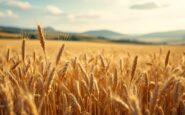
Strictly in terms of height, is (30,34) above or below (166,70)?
above

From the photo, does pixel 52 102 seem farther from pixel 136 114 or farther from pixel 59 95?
pixel 136 114

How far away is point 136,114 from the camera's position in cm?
97

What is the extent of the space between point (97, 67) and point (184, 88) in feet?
3.49

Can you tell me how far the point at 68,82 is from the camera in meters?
2.50

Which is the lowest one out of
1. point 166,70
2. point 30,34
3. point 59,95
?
point 59,95

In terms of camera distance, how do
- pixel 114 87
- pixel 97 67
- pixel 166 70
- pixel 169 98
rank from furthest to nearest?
pixel 97 67, pixel 166 70, pixel 169 98, pixel 114 87

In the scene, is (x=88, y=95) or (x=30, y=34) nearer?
(x=88, y=95)

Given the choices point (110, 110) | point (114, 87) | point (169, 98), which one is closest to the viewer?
point (110, 110)

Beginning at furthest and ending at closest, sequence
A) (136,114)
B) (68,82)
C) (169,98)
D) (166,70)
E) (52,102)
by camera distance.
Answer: (166,70) → (68,82) → (169,98) → (52,102) → (136,114)

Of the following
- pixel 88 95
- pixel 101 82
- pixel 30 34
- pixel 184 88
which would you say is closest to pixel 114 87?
pixel 88 95

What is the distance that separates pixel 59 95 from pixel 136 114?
1.40 metres

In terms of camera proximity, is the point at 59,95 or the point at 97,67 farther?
the point at 97,67

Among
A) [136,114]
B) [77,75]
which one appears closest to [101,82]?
[77,75]

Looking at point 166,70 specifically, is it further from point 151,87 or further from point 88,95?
point 88,95
